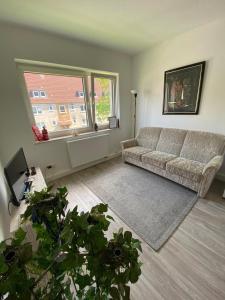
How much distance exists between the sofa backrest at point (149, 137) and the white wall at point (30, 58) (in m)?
1.67

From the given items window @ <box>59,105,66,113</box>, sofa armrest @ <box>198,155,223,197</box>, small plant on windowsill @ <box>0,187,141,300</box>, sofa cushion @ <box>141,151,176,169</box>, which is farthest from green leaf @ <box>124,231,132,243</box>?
window @ <box>59,105,66,113</box>

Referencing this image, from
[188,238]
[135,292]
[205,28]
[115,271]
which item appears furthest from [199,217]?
[205,28]

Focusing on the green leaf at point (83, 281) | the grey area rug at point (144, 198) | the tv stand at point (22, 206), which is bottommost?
the grey area rug at point (144, 198)

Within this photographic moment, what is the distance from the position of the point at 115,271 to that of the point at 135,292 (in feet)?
3.31

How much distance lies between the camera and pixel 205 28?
7.58 feet

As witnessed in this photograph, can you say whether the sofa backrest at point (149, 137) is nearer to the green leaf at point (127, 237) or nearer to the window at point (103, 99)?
the window at point (103, 99)

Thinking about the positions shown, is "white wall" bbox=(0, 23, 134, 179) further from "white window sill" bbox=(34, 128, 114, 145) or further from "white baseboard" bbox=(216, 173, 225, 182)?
"white baseboard" bbox=(216, 173, 225, 182)

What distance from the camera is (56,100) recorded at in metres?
2.72

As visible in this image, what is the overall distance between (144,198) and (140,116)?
7.57ft

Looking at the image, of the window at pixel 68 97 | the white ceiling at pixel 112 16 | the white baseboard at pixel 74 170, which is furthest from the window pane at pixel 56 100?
the white baseboard at pixel 74 170

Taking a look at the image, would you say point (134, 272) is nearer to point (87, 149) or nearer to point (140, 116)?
point (87, 149)

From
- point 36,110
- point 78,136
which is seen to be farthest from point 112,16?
point 78,136

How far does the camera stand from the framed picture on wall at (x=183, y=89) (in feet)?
8.34

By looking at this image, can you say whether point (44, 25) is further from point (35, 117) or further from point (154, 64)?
point (154, 64)
